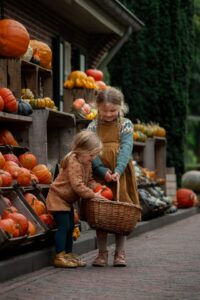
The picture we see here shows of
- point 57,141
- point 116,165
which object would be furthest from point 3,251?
point 57,141

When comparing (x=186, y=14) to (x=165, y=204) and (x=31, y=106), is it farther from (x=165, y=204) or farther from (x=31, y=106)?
(x=31, y=106)

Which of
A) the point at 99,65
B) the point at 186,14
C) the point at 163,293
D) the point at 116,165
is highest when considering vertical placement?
the point at 186,14

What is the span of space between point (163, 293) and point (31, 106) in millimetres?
4276

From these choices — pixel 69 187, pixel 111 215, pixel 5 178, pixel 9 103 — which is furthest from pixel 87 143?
pixel 9 103

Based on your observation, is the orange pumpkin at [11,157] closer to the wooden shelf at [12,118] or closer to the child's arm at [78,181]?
the wooden shelf at [12,118]

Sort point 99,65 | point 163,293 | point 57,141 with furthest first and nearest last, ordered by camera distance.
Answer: point 99,65 → point 57,141 → point 163,293

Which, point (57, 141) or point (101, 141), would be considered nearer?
point (101, 141)

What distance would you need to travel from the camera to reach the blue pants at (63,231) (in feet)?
27.5

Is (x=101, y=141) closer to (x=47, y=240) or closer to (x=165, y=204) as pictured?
(x=47, y=240)

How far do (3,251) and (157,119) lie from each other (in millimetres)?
13337

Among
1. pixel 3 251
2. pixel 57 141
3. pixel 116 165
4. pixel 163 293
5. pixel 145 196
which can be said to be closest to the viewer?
pixel 163 293

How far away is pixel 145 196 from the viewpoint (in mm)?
14047

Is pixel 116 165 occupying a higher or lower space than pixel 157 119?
lower

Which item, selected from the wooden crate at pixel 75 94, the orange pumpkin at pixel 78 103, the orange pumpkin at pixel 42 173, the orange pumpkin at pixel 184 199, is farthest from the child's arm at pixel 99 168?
the orange pumpkin at pixel 184 199
